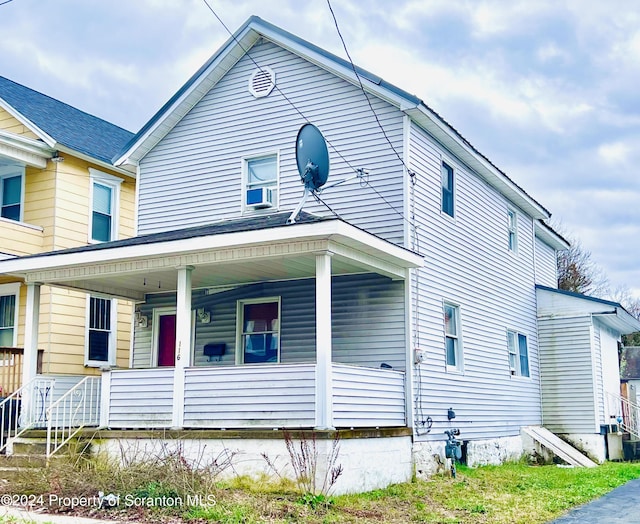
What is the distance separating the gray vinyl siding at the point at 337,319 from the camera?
13930 millimetres

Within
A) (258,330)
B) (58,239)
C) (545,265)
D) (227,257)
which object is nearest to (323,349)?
(227,257)

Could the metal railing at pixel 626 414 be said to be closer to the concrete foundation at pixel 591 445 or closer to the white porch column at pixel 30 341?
the concrete foundation at pixel 591 445

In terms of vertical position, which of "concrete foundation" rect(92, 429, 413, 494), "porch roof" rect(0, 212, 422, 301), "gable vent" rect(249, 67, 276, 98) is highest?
"gable vent" rect(249, 67, 276, 98)

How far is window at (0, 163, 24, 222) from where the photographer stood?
1877cm

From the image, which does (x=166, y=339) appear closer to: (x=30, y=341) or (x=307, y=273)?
(x=30, y=341)

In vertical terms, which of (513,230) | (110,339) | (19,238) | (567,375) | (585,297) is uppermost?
(513,230)

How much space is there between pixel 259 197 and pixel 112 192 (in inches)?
240

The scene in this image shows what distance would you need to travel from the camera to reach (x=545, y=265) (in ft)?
78.8

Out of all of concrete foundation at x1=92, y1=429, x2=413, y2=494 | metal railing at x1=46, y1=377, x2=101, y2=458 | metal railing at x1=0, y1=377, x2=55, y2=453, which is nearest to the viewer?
concrete foundation at x1=92, y1=429, x2=413, y2=494

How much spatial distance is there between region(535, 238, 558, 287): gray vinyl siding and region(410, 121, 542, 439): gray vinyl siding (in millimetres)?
1291

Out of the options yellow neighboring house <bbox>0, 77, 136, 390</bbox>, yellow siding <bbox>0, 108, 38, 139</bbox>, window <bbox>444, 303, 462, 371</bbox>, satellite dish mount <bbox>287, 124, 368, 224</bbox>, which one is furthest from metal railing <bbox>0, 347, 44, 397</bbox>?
window <bbox>444, 303, 462, 371</bbox>

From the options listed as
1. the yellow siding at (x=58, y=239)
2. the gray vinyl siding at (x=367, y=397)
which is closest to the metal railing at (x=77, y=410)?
the yellow siding at (x=58, y=239)

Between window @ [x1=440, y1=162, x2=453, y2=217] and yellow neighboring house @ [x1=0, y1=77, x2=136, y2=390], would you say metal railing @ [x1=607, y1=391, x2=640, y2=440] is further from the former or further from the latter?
yellow neighboring house @ [x1=0, y1=77, x2=136, y2=390]

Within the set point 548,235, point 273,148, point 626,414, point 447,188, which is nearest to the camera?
point 273,148
